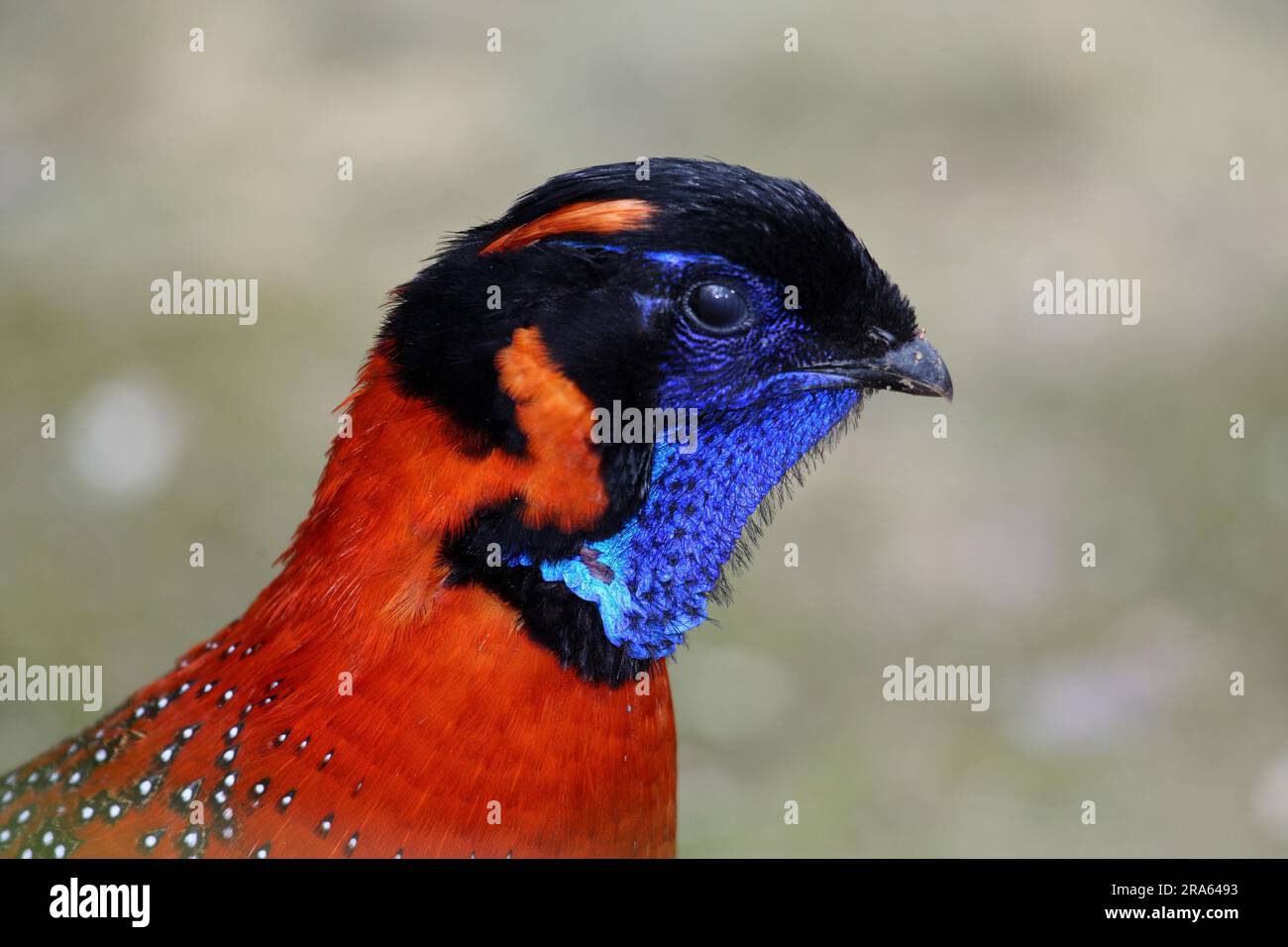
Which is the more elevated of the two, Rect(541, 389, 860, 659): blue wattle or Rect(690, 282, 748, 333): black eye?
Rect(690, 282, 748, 333): black eye

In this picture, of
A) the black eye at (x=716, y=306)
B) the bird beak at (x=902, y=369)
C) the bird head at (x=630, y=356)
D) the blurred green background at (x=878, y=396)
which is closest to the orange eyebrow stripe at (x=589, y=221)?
the bird head at (x=630, y=356)

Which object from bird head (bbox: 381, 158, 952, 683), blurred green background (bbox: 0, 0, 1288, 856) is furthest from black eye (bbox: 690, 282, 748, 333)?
blurred green background (bbox: 0, 0, 1288, 856)

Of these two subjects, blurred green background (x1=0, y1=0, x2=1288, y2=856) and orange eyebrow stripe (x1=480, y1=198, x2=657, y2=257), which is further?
blurred green background (x1=0, y1=0, x2=1288, y2=856)

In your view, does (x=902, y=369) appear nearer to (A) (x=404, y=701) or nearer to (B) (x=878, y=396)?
(A) (x=404, y=701)

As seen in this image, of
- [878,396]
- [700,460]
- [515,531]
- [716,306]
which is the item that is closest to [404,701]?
[515,531]

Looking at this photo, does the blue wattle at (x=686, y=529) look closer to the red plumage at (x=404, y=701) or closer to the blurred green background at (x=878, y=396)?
the red plumage at (x=404, y=701)

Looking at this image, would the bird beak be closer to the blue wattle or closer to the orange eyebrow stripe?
the blue wattle

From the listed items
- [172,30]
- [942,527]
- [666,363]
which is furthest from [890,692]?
[172,30]

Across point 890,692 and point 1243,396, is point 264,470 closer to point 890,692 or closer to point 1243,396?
point 890,692
